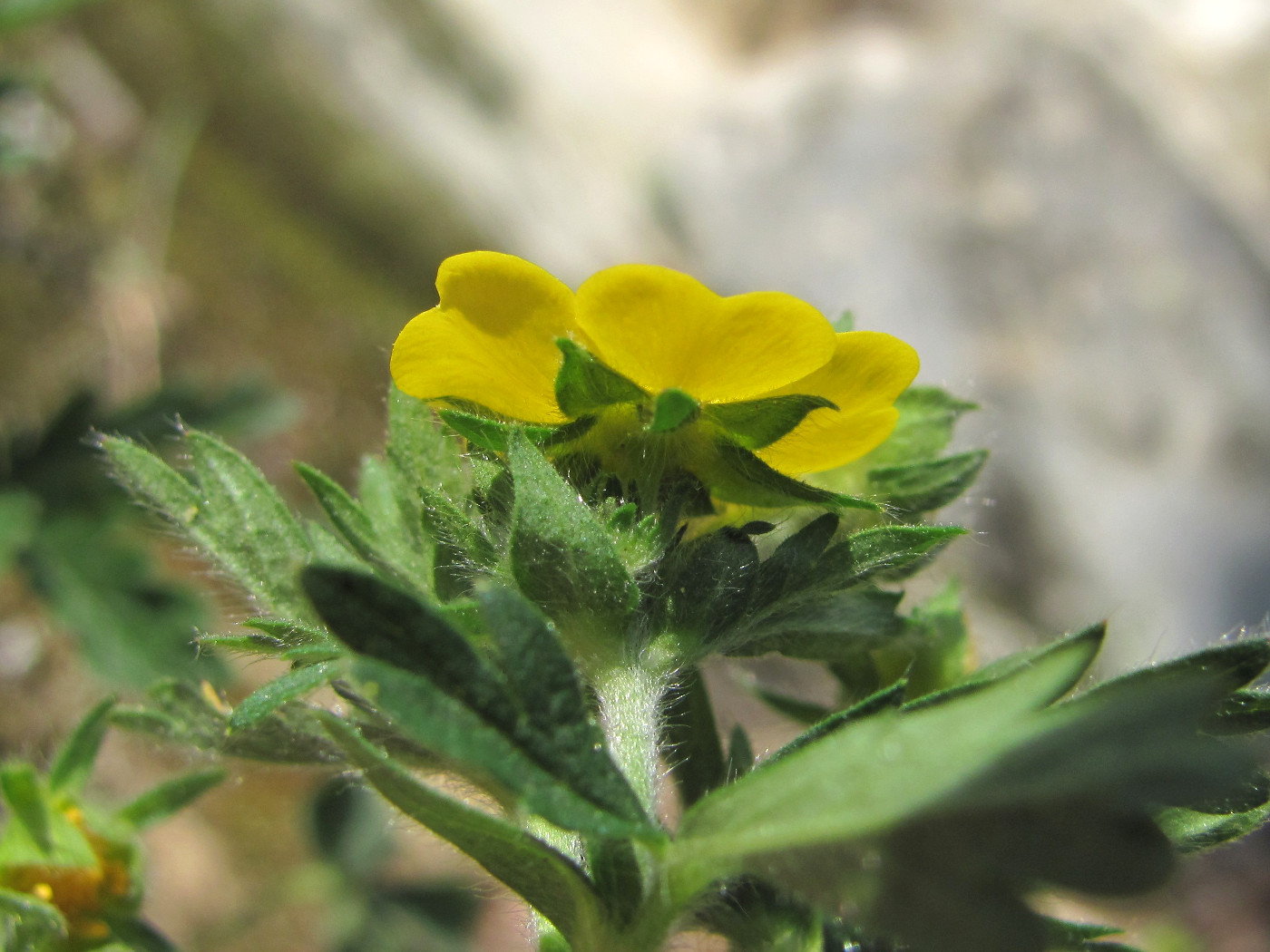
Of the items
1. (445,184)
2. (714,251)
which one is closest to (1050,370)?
(714,251)

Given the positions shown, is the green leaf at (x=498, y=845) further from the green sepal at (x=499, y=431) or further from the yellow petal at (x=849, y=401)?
the yellow petal at (x=849, y=401)

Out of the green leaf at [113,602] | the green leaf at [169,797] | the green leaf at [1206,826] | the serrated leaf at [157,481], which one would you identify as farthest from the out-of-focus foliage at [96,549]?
the green leaf at [1206,826]

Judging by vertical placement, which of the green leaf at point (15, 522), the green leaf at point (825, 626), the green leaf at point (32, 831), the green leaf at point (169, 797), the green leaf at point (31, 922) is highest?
the green leaf at point (15, 522)

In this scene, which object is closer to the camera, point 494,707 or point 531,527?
point 494,707

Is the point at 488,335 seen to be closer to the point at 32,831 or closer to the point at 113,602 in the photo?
the point at 32,831

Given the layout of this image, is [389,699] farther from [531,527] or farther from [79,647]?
[79,647]

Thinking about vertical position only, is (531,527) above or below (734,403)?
below

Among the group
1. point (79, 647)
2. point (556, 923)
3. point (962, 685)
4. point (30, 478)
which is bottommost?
point (556, 923)
